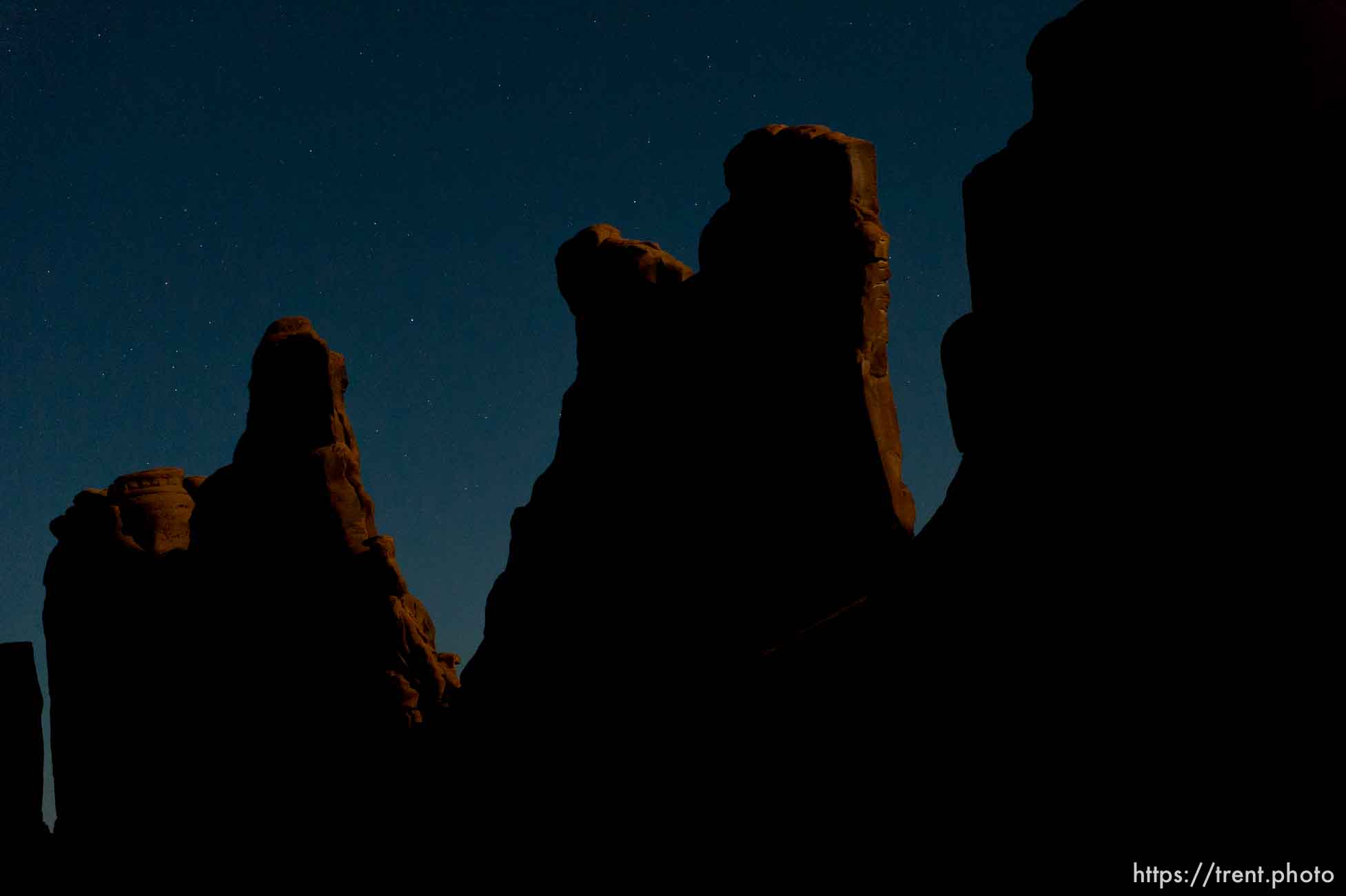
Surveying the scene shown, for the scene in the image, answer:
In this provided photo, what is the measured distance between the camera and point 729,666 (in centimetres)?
1625

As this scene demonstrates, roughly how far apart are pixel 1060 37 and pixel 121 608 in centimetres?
2615

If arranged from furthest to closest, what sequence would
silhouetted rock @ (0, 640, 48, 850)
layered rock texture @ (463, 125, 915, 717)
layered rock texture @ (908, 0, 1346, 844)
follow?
silhouetted rock @ (0, 640, 48, 850), layered rock texture @ (463, 125, 915, 717), layered rock texture @ (908, 0, 1346, 844)

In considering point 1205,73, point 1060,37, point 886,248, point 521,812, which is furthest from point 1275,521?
point 521,812

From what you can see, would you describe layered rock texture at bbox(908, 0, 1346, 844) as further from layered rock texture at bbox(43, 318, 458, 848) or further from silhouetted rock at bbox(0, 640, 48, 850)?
silhouetted rock at bbox(0, 640, 48, 850)

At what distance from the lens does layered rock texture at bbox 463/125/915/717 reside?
58.3 feet

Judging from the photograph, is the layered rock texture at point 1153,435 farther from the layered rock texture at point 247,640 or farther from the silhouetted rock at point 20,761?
the silhouetted rock at point 20,761

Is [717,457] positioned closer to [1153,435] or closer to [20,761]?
[1153,435]

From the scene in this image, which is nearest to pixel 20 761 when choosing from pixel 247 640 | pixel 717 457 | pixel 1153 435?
pixel 247 640

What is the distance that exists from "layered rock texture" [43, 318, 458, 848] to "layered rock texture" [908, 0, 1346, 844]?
15327 millimetres

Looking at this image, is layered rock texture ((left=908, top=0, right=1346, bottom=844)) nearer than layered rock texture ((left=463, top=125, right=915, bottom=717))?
Yes

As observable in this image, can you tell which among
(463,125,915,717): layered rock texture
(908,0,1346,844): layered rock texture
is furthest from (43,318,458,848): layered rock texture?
(908,0,1346,844): layered rock texture

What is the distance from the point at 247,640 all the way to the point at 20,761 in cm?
668

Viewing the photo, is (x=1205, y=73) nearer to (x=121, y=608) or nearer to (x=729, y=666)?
(x=729, y=666)

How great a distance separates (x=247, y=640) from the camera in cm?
2831
